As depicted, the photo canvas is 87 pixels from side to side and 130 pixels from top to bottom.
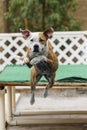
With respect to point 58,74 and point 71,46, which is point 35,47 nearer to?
Result: point 58,74

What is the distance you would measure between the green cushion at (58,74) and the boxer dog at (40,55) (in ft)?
3.45

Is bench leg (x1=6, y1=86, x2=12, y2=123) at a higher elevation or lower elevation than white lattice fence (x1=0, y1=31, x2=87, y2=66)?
lower

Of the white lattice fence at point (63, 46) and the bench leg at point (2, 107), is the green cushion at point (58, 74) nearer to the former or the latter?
the bench leg at point (2, 107)

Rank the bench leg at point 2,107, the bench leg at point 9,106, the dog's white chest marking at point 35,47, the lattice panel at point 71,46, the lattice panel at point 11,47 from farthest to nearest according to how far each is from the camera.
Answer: the lattice panel at point 11,47 < the lattice panel at point 71,46 < the bench leg at point 9,106 < the bench leg at point 2,107 < the dog's white chest marking at point 35,47

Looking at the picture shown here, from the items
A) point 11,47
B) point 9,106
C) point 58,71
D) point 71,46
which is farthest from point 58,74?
point 11,47

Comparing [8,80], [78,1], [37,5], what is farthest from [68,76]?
[78,1]

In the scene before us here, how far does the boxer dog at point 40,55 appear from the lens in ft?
6.88

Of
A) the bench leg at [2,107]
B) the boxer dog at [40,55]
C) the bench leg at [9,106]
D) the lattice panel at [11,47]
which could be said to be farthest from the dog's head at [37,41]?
the lattice panel at [11,47]

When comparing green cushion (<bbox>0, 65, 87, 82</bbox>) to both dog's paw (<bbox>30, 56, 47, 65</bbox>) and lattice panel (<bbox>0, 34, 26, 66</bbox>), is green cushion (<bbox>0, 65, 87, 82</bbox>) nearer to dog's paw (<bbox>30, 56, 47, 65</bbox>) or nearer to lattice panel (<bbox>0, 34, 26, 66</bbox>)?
dog's paw (<bbox>30, 56, 47, 65</bbox>)

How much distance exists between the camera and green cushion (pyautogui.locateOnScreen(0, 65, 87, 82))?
343 cm

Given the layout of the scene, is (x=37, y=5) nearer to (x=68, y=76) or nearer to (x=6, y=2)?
(x=6, y=2)

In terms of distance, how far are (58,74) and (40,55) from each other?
1.66 m

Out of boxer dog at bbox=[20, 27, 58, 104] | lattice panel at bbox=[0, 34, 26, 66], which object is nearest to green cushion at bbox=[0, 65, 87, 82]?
boxer dog at bbox=[20, 27, 58, 104]

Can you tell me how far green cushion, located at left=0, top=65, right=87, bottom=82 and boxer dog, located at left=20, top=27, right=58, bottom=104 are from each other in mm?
1051
